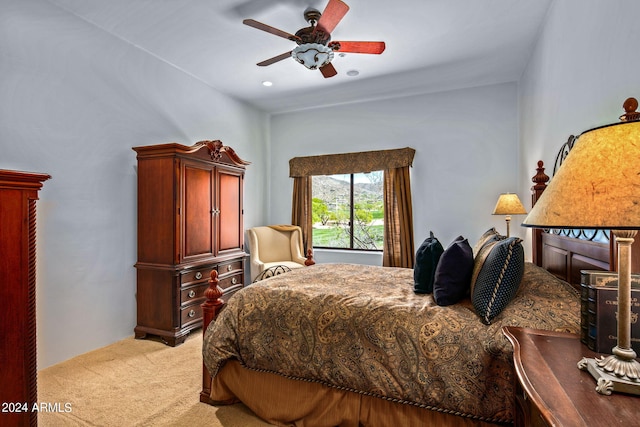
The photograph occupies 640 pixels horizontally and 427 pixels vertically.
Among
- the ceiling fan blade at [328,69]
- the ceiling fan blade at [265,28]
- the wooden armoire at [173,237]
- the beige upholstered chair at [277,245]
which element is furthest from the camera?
the beige upholstered chair at [277,245]

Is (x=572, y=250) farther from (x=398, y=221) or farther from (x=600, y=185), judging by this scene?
(x=398, y=221)

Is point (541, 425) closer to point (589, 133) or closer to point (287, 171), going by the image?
point (589, 133)

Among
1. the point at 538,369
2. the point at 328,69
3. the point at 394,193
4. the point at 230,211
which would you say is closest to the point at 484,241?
the point at 538,369

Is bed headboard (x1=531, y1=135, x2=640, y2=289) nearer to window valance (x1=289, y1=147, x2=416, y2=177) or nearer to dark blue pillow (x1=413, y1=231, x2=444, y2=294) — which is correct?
dark blue pillow (x1=413, y1=231, x2=444, y2=294)

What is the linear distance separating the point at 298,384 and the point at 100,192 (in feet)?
8.16

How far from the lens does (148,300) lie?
3250mm

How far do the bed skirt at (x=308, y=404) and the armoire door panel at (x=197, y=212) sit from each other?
1535mm

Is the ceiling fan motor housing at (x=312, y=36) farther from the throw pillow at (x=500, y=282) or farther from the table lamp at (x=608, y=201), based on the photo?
the table lamp at (x=608, y=201)

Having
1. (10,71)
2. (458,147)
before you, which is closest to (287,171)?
(458,147)

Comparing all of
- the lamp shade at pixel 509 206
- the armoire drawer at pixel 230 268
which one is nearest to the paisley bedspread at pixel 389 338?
the lamp shade at pixel 509 206

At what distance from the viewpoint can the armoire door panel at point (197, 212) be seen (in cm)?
326

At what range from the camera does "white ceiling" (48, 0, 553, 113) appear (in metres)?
2.72

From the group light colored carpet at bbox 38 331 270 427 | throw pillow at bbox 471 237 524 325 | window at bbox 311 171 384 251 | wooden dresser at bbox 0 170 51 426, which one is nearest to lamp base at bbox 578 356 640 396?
throw pillow at bbox 471 237 524 325

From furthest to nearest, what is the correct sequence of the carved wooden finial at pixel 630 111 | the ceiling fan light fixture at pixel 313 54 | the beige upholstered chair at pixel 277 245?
the beige upholstered chair at pixel 277 245, the ceiling fan light fixture at pixel 313 54, the carved wooden finial at pixel 630 111
